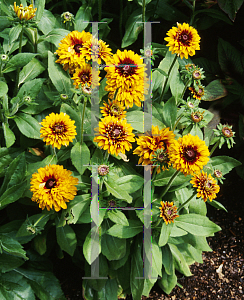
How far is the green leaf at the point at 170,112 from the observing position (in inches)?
64.7

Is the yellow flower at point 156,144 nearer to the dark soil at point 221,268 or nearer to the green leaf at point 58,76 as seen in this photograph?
the green leaf at point 58,76

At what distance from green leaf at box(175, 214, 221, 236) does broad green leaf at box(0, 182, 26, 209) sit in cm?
85

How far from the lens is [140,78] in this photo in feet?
4.11

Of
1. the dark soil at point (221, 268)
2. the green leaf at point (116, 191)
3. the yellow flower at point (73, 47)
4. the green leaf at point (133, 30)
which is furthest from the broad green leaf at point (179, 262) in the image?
the green leaf at point (133, 30)

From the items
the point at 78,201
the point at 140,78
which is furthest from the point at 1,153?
the point at 140,78

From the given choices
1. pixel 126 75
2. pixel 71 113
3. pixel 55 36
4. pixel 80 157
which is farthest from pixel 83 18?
pixel 80 157

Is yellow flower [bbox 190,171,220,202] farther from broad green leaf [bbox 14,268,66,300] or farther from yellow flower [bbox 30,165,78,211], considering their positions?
broad green leaf [bbox 14,268,66,300]

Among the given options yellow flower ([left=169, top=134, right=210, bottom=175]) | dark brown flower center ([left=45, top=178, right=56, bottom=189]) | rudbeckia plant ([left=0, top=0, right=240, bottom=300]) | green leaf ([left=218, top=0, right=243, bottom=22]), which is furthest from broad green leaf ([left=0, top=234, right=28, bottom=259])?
green leaf ([left=218, top=0, right=243, bottom=22])

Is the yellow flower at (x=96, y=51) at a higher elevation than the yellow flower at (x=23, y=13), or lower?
lower

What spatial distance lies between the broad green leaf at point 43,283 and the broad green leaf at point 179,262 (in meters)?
0.72

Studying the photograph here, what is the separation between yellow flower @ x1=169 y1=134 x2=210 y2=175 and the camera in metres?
1.12

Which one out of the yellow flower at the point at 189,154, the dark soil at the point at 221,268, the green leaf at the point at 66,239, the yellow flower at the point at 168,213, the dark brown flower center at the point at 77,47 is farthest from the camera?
the dark soil at the point at 221,268

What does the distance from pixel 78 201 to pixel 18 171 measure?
357 millimetres

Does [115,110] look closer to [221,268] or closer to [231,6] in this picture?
[231,6]
